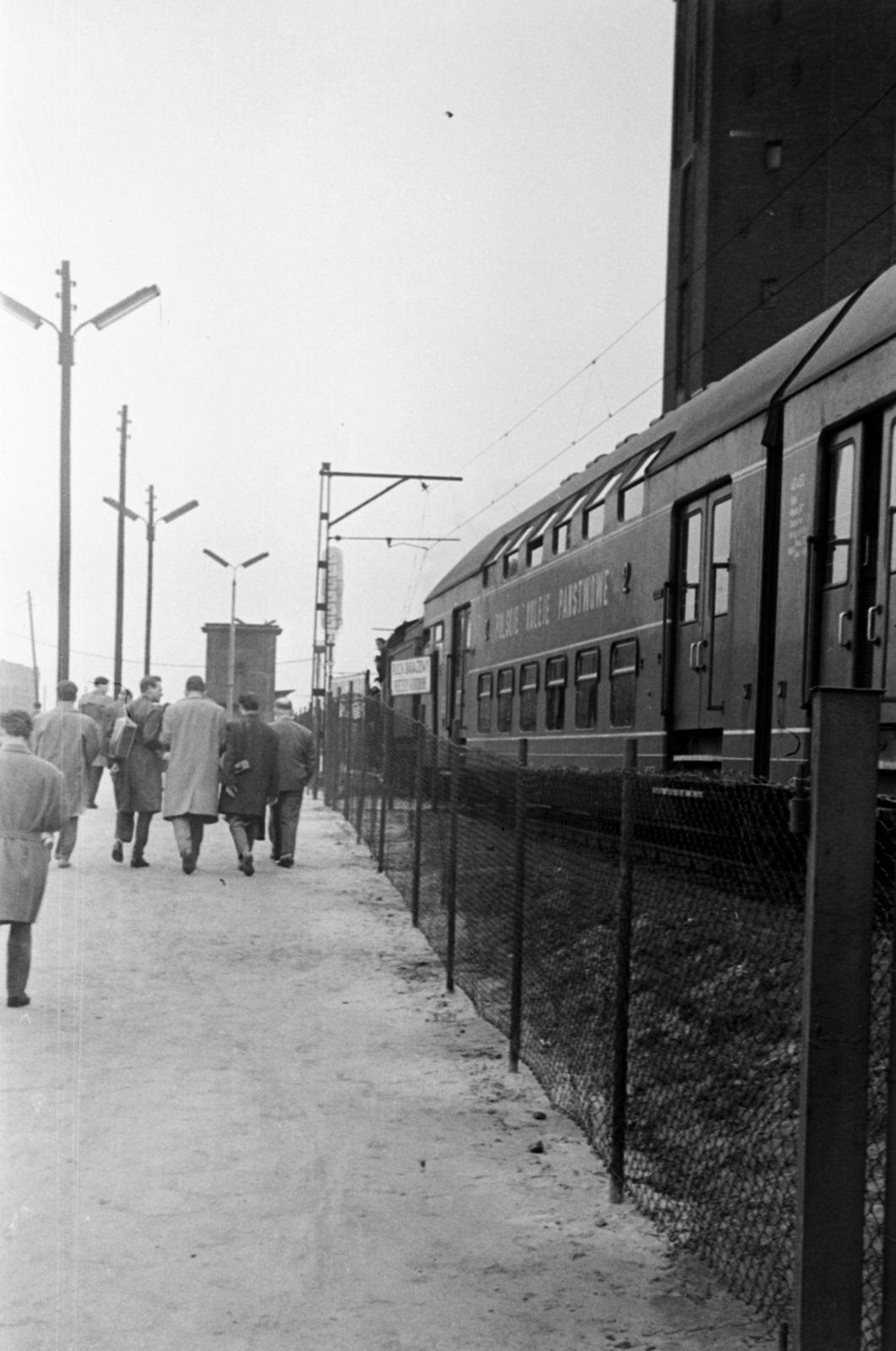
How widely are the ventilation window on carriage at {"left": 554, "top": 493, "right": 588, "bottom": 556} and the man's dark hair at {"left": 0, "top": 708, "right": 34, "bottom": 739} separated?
9411 millimetres

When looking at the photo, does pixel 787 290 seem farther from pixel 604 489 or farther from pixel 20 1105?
pixel 20 1105

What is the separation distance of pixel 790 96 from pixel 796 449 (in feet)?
124

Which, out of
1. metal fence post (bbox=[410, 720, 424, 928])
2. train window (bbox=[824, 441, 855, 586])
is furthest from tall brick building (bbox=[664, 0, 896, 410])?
train window (bbox=[824, 441, 855, 586])

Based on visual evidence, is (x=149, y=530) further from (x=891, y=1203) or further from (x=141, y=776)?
(x=891, y=1203)

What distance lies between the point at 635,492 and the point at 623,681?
1731mm

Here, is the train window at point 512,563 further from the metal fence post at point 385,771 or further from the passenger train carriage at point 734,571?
the metal fence post at point 385,771

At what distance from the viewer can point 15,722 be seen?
911 centimetres

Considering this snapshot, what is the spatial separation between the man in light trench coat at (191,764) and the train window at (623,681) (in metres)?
3.64

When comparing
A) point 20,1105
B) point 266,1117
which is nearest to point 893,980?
point 266,1117

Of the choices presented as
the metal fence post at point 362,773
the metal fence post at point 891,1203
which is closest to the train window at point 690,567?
the metal fence post at point 362,773

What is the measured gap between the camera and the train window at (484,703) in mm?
22406

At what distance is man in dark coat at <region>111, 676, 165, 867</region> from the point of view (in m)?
15.1

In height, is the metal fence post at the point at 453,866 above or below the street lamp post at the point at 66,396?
below

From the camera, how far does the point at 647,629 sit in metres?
14.2
